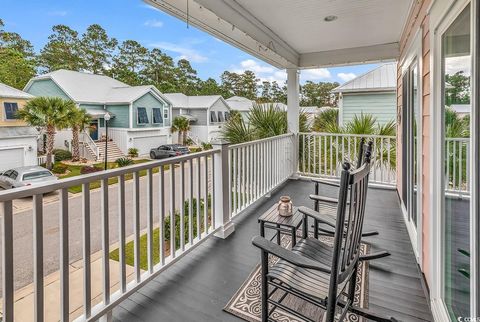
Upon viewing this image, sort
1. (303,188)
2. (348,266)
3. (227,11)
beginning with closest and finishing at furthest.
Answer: (348,266) → (227,11) → (303,188)

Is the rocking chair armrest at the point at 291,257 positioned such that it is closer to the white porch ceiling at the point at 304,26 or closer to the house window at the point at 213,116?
the white porch ceiling at the point at 304,26

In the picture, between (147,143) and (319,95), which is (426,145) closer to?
(147,143)

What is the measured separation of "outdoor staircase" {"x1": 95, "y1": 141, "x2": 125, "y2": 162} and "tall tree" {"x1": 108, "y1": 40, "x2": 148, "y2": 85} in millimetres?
925

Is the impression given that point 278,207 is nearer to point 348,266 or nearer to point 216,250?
point 216,250

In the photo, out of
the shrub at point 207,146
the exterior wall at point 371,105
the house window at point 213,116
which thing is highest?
the exterior wall at point 371,105

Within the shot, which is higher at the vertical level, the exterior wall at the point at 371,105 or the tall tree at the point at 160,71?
the exterior wall at the point at 371,105

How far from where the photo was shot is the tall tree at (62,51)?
2127 millimetres

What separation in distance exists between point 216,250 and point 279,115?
3.57 m

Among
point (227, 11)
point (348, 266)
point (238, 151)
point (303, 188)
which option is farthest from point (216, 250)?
point (303, 188)

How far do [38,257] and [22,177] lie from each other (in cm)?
41

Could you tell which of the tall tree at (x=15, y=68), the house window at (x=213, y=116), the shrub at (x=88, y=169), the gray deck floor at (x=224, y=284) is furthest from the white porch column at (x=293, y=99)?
the tall tree at (x=15, y=68)

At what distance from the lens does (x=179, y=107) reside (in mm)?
3209

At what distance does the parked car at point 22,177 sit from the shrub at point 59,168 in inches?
4.9

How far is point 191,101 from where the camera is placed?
351 centimetres
